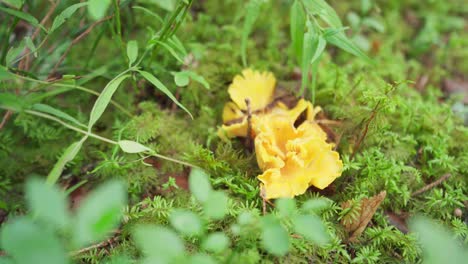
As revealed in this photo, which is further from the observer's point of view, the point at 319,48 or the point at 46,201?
the point at 319,48

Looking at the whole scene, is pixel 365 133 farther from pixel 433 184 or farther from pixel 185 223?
pixel 185 223

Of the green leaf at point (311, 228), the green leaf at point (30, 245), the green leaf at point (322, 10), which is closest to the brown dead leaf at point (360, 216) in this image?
the green leaf at point (311, 228)

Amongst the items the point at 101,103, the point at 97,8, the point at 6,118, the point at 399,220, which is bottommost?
the point at 399,220

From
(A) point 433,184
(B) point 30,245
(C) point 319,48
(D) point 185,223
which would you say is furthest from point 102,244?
(A) point 433,184

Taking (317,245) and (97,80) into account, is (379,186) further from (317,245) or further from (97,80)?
(97,80)

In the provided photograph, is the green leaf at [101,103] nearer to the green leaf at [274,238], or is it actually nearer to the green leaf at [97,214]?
the green leaf at [97,214]

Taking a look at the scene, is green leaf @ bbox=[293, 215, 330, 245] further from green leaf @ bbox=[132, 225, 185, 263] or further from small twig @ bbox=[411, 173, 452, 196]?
small twig @ bbox=[411, 173, 452, 196]

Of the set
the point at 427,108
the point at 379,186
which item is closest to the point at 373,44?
the point at 427,108
